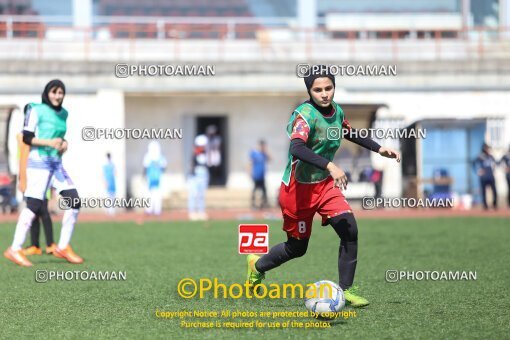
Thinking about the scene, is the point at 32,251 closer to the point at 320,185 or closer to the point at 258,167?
the point at 320,185

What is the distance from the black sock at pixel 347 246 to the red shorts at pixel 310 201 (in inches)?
3.0

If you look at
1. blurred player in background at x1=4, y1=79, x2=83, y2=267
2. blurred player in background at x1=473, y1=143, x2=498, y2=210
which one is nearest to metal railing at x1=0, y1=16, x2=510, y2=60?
blurred player in background at x1=473, y1=143, x2=498, y2=210

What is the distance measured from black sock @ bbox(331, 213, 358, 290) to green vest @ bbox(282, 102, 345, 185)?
0.41m

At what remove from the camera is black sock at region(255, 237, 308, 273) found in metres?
8.65

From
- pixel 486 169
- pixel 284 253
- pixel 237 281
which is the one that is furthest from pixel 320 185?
pixel 486 169

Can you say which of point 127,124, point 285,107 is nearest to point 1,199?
point 127,124

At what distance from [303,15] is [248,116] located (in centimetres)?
567

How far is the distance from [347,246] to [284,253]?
65cm

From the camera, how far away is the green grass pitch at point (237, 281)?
24.4 feet

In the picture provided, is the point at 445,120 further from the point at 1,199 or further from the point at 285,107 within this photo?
the point at 1,199

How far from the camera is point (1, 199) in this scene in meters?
27.6

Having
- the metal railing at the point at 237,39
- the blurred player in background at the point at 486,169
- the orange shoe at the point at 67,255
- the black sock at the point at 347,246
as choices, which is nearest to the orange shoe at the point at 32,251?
the orange shoe at the point at 67,255

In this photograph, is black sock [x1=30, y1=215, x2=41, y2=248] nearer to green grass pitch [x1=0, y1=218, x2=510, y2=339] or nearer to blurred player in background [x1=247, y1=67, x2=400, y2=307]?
green grass pitch [x1=0, y1=218, x2=510, y2=339]

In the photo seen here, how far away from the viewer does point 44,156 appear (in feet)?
39.2
